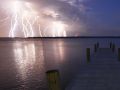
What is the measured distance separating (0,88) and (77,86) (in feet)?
32.3

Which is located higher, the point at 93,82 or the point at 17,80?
the point at 93,82

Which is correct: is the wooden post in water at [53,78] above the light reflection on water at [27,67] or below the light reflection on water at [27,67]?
above

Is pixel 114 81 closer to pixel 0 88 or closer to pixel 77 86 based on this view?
pixel 77 86

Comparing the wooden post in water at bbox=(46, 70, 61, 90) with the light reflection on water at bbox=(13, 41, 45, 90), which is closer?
the wooden post in water at bbox=(46, 70, 61, 90)

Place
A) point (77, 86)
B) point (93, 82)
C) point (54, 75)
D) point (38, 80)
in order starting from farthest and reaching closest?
1. point (38, 80)
2. point (93, 82)
3. point (77, 86)
4. point (54, 75)

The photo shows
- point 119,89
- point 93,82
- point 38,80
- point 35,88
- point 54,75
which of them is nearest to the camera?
point 54,75

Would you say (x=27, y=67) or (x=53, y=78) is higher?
(x=53, y=78)

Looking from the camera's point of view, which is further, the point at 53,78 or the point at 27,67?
the point at 27,67

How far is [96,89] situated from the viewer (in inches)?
348

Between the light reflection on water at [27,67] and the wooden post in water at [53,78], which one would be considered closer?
the wooden post in water at [53,78]

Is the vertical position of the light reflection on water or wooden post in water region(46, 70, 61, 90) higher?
wooden post in water region(46, 70, 61, 90)

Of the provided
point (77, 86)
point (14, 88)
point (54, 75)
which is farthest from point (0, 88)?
point (54, 75)

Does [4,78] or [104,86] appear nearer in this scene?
[104,86]

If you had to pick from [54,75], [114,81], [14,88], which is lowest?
[14,88]
